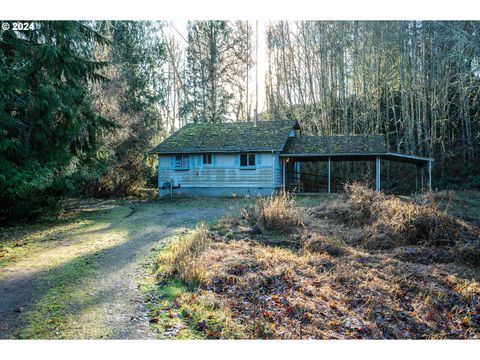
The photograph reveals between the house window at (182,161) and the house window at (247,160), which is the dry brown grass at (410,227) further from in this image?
the house window at (182,161)

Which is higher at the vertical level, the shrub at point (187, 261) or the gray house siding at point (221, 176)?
the gray house siding at point (221, 176)

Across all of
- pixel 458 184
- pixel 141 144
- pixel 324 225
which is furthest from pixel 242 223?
pixel 458 184

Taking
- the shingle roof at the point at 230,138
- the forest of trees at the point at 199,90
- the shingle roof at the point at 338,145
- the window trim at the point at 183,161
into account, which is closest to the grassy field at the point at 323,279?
the forest of trees at the point at 199,90

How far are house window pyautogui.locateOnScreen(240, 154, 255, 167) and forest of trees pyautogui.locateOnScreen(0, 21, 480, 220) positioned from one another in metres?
6.16

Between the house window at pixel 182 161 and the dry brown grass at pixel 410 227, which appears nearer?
the dry brown grass at pixel 410 227

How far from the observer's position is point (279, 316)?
4.14 meters

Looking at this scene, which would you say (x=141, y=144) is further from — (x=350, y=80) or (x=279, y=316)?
(x=279, y=316)

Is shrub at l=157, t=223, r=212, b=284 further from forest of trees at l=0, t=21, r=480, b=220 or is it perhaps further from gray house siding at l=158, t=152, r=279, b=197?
gray house siding at l=158, t=152, r=279, b=197

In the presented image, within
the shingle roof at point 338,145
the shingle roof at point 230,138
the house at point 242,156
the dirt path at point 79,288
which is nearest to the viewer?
the dirt path at point 79,288

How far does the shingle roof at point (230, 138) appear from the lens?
1912cm

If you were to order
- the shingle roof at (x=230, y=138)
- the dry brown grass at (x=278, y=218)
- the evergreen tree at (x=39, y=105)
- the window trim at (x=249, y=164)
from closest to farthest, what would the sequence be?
the evergreen tree at (x=39, y=105), the dry brown grass at (x=278, y=218), the shingle roof at (x=230, y=138), the window trim at (x=249, y=164)

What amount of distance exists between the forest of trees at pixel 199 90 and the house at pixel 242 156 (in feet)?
7.97

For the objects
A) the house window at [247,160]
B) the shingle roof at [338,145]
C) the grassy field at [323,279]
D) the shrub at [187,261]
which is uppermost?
the shingle roof at [338,145]
